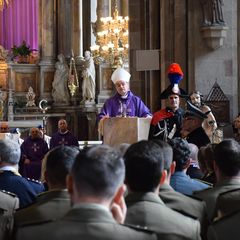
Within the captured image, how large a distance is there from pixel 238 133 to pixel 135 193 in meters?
5.64

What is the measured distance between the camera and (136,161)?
3080 millimetres


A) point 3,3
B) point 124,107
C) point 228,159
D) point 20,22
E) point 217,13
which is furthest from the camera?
point 20,22

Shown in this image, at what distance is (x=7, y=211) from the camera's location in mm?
3963

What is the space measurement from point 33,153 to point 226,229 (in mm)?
8571

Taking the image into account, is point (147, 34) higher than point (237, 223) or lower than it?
higher

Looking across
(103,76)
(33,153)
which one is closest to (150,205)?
(33,153)

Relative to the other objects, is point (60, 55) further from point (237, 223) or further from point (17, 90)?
point (237, 223)

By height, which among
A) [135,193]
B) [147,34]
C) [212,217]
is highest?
[147,34]

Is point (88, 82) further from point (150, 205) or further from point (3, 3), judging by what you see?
point (150, 205)

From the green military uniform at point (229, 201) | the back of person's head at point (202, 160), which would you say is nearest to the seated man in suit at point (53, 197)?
the green military uniform at point (229, 201)

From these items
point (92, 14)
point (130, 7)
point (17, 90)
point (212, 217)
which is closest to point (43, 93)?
point (17, 90)

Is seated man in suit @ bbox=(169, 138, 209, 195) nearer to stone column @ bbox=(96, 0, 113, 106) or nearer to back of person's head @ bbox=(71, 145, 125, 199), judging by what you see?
back of person's head @ bbox=(71, 145, 125, 199)

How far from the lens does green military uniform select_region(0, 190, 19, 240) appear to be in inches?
138

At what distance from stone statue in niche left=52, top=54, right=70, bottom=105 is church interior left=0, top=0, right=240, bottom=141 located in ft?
0.10
